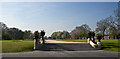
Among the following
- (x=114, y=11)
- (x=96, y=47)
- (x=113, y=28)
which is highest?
(x=114, y=11)

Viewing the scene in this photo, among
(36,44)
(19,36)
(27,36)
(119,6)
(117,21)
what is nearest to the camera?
(36,44)

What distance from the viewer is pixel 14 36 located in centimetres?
7262

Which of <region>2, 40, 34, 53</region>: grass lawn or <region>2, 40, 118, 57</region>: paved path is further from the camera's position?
<region>2, 40, 34, 53</region>: grass lawn

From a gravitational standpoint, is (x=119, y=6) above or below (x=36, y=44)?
above

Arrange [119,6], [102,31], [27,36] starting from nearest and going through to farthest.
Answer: [119,6] < [102,31] < [27,36]

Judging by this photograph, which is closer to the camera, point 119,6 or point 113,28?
point 119,6

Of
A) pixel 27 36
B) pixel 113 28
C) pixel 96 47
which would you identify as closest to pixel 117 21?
pixel 113 28

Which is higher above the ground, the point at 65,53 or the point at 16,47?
the point at 16,47

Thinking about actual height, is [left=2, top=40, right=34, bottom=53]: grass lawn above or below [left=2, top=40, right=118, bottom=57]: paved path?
above

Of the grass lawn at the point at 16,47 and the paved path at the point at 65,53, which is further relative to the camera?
the grass lawn at the point at 16,47

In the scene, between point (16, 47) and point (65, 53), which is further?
point (16, 47)

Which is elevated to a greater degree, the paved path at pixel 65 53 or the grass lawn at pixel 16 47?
the grass lawn at pixel 16 47

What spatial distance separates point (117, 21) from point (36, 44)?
86.8ft

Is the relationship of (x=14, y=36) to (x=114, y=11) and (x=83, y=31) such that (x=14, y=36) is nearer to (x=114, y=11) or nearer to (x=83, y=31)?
(x=83, y=31)
